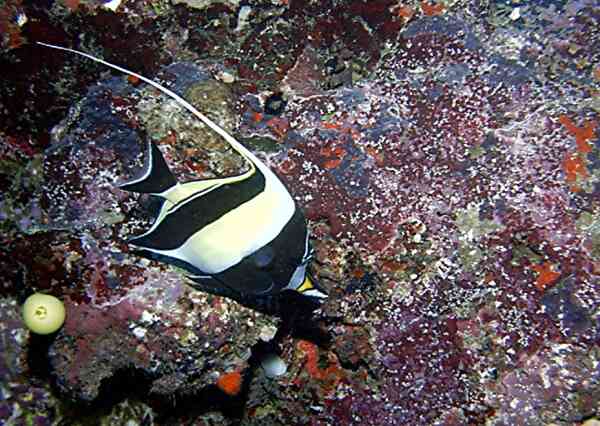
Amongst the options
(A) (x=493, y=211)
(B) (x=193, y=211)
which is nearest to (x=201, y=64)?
(B) (x=193, y=211)

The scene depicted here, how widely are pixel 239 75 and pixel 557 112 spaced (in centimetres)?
231

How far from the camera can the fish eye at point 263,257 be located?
214 cm

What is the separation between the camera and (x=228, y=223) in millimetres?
2121

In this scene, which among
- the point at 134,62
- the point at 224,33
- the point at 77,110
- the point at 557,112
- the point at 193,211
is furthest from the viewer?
the point at 224,33

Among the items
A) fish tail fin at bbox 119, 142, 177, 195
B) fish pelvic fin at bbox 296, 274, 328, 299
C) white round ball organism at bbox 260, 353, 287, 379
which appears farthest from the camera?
white round ball organism at bbox 260, 353, 287, 379

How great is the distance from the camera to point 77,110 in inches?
108

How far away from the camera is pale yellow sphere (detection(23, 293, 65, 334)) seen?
2281 millimetres

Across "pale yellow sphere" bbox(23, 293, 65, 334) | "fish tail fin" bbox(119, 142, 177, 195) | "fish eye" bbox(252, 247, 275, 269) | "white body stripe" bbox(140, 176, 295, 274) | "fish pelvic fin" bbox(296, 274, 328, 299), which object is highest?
"fish tail fin" bbox(119, 142, 177, 195)

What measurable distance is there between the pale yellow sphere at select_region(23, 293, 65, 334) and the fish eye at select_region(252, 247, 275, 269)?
1116mm

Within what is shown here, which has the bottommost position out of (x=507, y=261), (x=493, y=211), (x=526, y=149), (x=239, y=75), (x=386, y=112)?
(x=507, y=261)

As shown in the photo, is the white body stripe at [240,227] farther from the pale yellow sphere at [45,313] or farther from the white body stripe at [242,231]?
the pale yellow sphere at [45,313]

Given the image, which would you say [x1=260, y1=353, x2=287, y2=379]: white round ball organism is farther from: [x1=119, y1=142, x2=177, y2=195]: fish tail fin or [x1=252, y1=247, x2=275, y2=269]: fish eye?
[x1=119, y1=142, x2=177, y2=195]: fish tail fin

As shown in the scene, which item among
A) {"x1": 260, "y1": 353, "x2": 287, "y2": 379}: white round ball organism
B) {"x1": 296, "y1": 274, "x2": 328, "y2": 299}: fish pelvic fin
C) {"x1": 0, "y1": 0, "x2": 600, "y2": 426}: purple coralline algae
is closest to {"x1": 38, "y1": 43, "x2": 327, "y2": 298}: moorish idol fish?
{"x1": 296, "y1": 274, "x2": 328, "y2": 299}: fish pelvic fin

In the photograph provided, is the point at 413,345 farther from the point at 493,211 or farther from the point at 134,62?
the point at 134,62
